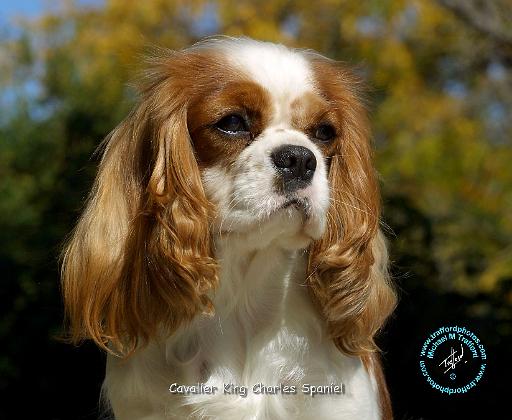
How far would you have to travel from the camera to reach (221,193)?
300 centimetres

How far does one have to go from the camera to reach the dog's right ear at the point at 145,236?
3012 mm

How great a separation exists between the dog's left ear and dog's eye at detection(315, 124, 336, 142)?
9 centimetres

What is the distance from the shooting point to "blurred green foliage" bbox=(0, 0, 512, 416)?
6.15 metres

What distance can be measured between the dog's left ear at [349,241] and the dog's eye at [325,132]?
89 mm

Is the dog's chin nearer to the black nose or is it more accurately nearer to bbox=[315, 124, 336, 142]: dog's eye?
the black nose

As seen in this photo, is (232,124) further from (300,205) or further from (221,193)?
(300,205)

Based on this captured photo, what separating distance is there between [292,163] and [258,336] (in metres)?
0.72

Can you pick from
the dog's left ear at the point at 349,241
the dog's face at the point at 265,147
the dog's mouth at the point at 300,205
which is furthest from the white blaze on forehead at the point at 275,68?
the dog's mouth at the point at 300,205

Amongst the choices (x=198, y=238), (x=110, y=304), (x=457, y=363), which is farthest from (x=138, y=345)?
(x=457, y=363)

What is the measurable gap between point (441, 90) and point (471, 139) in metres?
1.56

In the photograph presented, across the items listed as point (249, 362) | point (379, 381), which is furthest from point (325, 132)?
point (379, 381)

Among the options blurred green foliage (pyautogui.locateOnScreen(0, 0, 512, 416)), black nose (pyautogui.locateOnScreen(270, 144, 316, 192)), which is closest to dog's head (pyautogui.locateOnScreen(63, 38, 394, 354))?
black nose (pyautogui.locateOnScreen(270, 144, 316, 192))

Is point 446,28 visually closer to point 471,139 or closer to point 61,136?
point 471,139

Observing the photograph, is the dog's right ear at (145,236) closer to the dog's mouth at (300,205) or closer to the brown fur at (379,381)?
the dog's mouth at (300,205)
